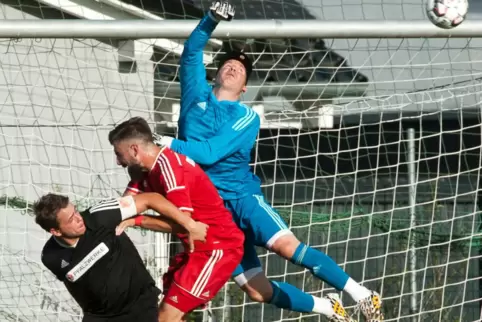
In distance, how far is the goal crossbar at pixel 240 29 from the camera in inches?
290

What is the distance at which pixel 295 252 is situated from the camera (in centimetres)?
674

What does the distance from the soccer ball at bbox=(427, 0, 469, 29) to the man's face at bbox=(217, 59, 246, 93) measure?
50.9 inches

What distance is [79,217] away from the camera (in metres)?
6.01

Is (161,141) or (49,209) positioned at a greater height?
(161,141)

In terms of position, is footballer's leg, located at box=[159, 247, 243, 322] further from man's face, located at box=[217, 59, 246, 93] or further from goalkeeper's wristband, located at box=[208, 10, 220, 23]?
goalkeeper's wristband, located at box=[208, 10, 220, 23]

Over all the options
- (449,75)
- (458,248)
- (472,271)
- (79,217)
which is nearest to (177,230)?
(79,217)

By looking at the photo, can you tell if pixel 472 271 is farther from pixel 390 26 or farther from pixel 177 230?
pixel 177 230

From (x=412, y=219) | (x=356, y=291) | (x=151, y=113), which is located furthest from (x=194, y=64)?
(x=412, y=219)

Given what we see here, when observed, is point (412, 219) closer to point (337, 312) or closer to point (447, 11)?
point (337, 312)

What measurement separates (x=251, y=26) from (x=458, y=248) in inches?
132

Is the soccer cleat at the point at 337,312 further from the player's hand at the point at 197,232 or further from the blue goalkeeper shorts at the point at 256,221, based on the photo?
the player's hand at the point at 197,232

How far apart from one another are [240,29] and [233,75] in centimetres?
71

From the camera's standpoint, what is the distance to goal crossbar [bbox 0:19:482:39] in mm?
7375

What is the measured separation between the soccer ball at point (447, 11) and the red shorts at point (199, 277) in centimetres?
202
